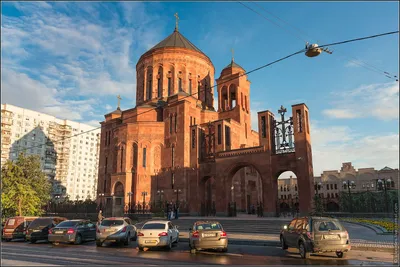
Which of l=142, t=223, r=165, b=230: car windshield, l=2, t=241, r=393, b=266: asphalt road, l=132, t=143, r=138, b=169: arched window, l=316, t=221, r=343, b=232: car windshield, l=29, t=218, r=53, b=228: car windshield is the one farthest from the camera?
l=132, t=143, r=138, b=169: arched window

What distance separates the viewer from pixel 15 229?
1720 centimetres

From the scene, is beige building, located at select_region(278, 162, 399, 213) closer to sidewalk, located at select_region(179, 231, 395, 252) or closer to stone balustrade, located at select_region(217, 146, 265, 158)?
stone balustrade, located at select_region(217, 146, 265, 158)

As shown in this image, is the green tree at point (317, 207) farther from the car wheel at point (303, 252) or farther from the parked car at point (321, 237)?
the car wheel at point (303, 252)

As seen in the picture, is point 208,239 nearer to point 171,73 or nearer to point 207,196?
point 207,196

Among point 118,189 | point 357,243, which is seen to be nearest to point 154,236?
point 357,243

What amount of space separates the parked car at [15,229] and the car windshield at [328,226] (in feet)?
50.2

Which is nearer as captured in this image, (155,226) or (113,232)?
(155,226)

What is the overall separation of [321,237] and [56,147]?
235 feet

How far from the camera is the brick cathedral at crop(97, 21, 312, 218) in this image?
3109 cm

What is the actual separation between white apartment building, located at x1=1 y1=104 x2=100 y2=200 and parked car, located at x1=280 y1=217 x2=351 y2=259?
178 feet

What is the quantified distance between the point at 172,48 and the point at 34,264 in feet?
123

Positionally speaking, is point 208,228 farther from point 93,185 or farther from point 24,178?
point 93,185

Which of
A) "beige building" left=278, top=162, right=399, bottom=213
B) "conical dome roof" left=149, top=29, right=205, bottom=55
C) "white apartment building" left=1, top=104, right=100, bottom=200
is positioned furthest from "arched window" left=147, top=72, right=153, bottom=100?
"beige building" left=278, top=162, right=399, bottom=213

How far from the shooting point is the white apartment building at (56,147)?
60.7 metres
